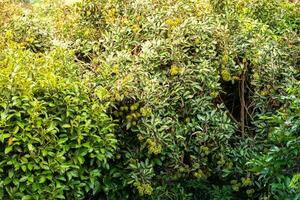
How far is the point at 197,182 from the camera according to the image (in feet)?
14.5

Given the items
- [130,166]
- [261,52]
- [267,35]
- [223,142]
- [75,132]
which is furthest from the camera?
[267,35]

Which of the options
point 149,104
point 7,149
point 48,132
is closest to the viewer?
point 7,149

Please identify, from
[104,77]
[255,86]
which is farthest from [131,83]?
[255,86]

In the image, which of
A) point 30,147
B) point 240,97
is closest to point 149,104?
point 30,147

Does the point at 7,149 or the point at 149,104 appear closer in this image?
the point at 7,149

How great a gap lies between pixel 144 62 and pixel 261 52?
120cm

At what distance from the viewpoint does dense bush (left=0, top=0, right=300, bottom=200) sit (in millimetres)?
3473

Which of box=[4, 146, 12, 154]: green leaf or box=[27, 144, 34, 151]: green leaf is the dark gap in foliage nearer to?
box=[27, 144, 34, 151]: green leaf

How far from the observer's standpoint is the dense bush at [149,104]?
3.47 metres

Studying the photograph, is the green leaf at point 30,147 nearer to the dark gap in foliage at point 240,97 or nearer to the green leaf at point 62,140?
the green leaf at point 62,140

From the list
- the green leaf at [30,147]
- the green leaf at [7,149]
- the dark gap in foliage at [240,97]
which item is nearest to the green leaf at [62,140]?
the green leaf at [30,147]

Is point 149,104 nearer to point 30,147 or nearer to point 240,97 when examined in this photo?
point 30,147

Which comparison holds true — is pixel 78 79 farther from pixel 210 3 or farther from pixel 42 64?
pixel 210 3

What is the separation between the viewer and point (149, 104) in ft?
13.5
